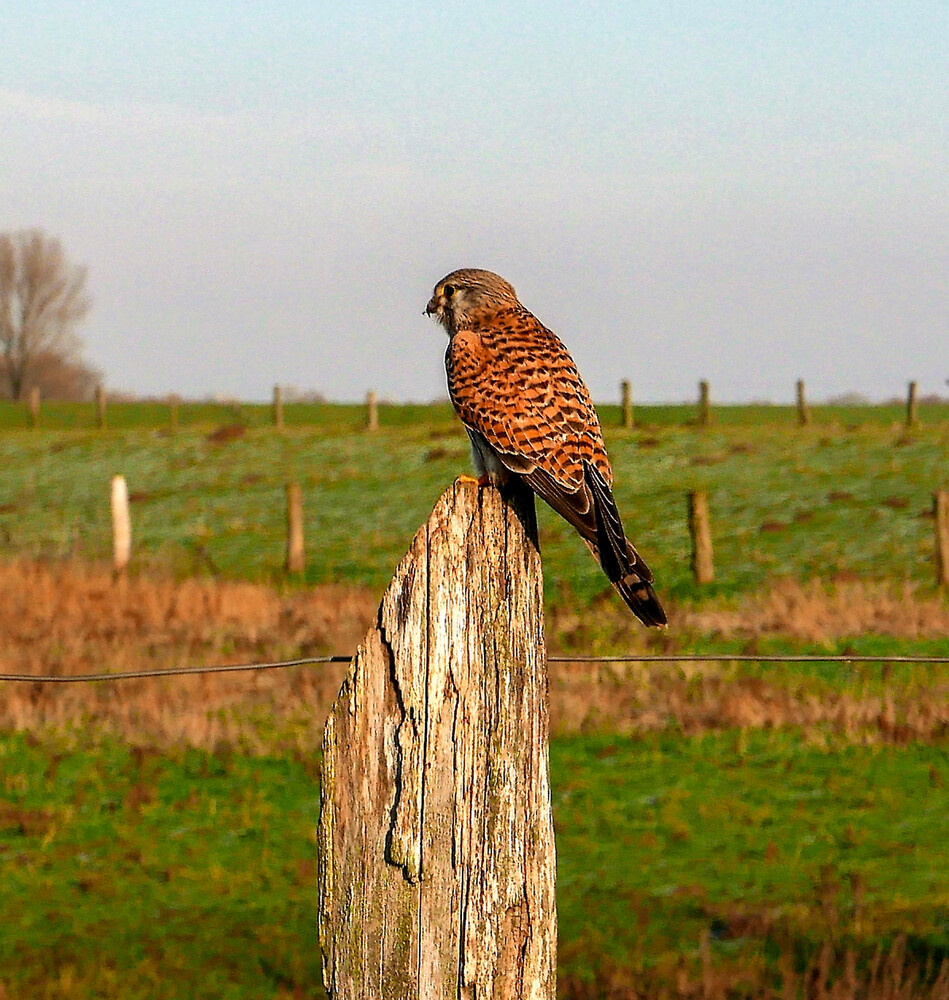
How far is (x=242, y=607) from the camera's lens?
2180 cm

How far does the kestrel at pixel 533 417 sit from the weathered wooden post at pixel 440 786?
0.81m

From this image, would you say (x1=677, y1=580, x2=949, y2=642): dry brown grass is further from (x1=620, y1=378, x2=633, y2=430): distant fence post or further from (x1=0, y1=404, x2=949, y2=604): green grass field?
(x1=620, y1=378, x2=633, y2=430): distant fence post

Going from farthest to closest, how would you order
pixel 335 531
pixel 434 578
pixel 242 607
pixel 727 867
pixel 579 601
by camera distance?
pixel 335 531
pixel 579 601
pixel 242 607
pixel 727 867
pixel 434 578

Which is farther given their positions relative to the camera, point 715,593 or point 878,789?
point 715,593

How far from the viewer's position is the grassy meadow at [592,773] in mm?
8055

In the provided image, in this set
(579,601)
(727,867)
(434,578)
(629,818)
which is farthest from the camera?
(579,601)

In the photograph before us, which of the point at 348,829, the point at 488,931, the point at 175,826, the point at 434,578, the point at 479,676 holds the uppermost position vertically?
the point at 434,578

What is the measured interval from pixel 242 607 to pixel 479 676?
19239 millimetres

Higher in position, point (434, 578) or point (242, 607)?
point (434, 578)

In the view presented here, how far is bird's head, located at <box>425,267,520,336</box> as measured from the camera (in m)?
5.79

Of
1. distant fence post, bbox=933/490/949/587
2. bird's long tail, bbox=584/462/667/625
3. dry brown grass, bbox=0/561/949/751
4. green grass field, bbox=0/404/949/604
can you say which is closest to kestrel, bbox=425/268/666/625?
bird's long tail, bbox=584/462/667/625

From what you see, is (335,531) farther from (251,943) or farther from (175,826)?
(251,943)

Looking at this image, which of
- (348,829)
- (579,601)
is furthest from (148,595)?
(348,829)

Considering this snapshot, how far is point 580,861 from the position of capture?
10.2 metres
